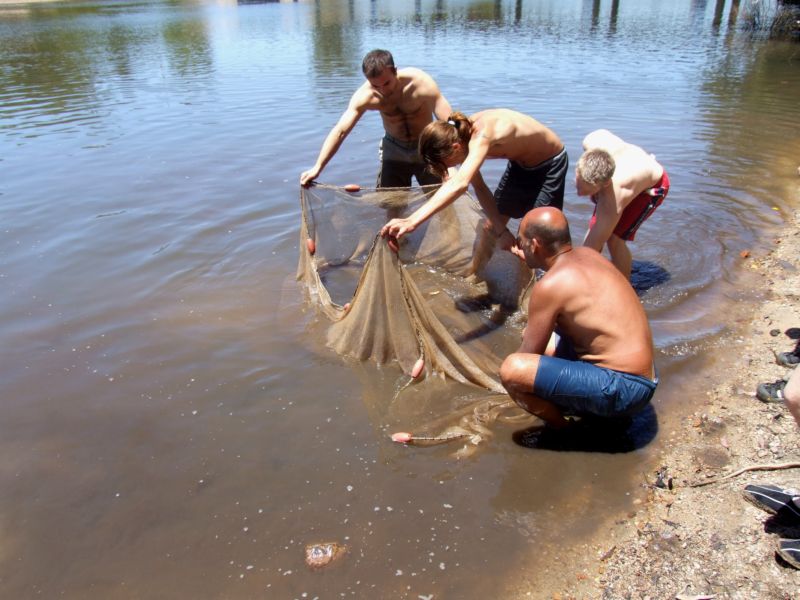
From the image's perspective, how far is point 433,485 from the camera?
10.3ft

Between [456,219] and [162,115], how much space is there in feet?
32.4

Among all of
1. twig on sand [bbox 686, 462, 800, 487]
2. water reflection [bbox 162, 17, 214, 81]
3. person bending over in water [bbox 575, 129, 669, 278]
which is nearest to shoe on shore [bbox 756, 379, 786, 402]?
twig on sand [bbox 686, 462, 800, 487]

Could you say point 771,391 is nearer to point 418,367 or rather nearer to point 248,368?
point 418,367

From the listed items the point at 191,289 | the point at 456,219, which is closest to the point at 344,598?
the point at 456,219

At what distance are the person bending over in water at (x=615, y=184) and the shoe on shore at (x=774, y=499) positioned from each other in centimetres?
197

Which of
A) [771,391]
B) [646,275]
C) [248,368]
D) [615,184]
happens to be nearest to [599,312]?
[771,391]

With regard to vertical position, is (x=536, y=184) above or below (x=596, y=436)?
above

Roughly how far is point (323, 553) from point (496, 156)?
2.78 metres

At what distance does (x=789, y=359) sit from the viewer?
149 inches

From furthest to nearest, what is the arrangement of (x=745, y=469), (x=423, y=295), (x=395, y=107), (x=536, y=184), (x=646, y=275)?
(x=646, y=275)
(x=395, y=107)
(x=423, y=295)
(x=536, y=184)
(x=745, y=469)

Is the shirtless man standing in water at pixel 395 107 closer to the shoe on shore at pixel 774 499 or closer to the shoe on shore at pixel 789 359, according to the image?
the shoe on shore at pixel 789 359

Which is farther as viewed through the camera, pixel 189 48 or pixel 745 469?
pixel 189 48

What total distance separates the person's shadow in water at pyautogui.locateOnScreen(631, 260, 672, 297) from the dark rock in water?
3.44 m

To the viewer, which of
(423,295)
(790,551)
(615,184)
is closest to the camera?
(790,551)
